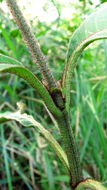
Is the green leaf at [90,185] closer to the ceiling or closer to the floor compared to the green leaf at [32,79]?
closer to the floor

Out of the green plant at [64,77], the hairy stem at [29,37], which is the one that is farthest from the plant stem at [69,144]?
the hairy stem at [29,37]

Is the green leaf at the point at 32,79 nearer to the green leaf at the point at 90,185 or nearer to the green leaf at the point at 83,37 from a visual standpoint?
the green leaf at the point at 83,37

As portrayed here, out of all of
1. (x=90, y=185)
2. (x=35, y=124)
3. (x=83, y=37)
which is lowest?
(x=90, y=185)

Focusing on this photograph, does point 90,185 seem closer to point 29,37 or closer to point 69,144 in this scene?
point 69,144

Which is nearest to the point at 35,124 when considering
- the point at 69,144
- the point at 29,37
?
the point at 69,144

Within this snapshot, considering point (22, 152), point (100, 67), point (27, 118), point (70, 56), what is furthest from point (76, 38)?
point (100, 67)

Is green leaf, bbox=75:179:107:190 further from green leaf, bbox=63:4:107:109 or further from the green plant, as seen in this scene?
green leaf, bbox=63:4:107:109

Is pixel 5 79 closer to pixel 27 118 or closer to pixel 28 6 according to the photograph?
pixel 28 6

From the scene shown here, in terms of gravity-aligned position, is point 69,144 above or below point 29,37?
below
